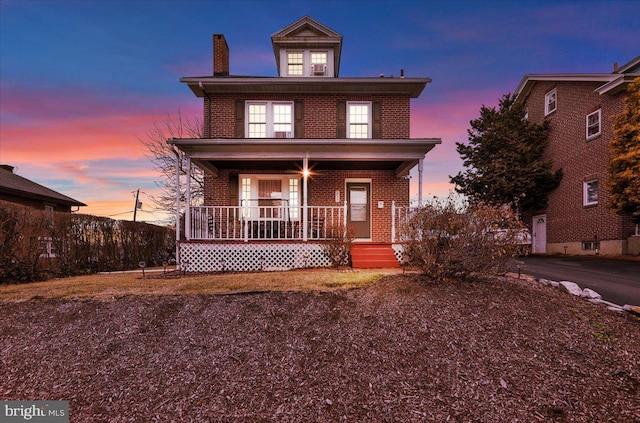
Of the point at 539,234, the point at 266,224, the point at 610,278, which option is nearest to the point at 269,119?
the point at 266,224

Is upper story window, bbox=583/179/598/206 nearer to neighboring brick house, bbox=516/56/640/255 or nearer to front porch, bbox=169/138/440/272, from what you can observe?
neighboring brick house, bbox=516/56/640/255

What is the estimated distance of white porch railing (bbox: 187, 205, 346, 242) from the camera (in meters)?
10.5

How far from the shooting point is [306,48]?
14.1 metres

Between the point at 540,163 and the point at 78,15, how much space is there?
22744 mm

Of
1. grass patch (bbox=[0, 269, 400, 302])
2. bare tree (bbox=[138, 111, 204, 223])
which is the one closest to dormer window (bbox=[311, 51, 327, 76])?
grass patch (bbox=[0, 269, 400, 302])

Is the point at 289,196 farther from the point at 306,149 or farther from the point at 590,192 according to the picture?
the point at 590,192

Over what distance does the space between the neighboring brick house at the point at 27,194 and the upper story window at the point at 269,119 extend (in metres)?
13.9

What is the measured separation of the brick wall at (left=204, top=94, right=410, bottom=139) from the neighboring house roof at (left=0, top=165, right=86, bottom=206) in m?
12.6

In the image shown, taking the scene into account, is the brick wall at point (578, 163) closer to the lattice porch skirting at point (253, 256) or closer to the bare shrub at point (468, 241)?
the bare shrub at point (468, 241)

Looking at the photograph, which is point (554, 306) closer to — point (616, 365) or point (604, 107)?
point (616, 365)

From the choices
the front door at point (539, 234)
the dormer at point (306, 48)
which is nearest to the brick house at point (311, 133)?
the dormer at point (306, 48)

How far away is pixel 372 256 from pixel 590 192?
1348 centimetres

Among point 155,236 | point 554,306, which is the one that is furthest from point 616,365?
point 155,236

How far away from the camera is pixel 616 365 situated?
3973 mm
